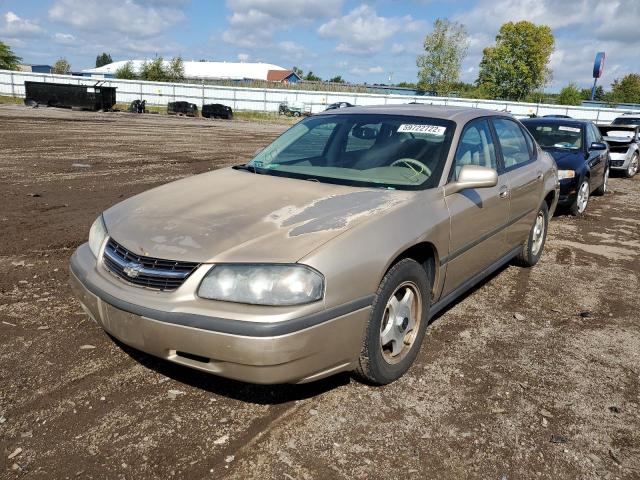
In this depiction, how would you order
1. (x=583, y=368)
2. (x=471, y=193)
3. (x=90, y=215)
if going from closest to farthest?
1. (x=583, y=368)
2. (x=471, y=193)
3. (x=90, y=215)

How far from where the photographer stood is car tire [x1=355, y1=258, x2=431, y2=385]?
2.84 m

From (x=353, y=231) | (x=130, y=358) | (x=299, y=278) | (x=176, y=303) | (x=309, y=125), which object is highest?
(x=309, y=125)

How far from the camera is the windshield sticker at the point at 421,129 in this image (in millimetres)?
3811

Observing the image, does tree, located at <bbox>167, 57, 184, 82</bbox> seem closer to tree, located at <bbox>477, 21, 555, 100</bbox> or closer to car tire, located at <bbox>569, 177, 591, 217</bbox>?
tree, located at <bbox>477, 21, 555, 100</bbox>

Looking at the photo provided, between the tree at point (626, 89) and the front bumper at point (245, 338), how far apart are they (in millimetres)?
96849

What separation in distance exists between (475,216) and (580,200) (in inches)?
233

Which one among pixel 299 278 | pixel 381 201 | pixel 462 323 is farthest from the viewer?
pixel 462 323

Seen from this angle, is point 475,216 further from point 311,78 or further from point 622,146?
A: point 311,78

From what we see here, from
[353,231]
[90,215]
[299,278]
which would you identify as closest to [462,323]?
[353,231]

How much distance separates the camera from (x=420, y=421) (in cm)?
280

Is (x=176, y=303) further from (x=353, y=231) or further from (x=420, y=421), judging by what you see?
(x=420, y=421)

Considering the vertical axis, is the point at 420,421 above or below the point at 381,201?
below

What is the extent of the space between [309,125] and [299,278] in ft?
7.49

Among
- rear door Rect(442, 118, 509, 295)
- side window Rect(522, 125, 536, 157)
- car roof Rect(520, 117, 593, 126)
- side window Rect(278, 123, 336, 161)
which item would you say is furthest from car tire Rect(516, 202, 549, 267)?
car roof Rect(520, 117, 593, 126)
